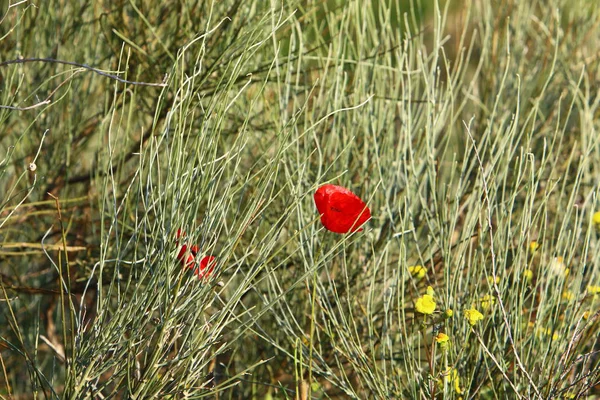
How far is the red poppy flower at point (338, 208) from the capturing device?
1.68 metres

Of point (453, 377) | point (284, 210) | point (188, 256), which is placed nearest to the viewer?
point (188, 256)

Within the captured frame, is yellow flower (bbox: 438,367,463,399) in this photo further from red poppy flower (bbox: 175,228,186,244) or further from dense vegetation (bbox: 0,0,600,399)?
red poppy flower (bbox: 175,228,186,244)

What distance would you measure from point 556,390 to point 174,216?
968 millimetres

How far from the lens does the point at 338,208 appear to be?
169 cm

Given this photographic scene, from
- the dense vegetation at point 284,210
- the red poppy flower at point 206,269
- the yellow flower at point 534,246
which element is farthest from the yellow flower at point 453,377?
the red poppy flower at point 206,269

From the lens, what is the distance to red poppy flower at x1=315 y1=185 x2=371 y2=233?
5.51ft

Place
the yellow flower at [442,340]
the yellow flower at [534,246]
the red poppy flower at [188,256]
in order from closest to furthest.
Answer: the red poppy flower at [188,256] < the yellow flower at [442,340] < the yellow flower at [534,246]

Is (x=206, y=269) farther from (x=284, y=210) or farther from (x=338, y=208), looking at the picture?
(x=338, y=208)

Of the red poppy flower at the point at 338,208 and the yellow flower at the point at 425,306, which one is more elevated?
the red poppy flower at the point at 338,208

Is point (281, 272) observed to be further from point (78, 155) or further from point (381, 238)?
point (78, 155)

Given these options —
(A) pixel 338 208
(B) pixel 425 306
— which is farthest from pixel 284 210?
(B) pixel 425 306

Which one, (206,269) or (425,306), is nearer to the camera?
(206,269)

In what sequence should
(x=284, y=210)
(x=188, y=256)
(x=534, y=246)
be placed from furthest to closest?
1. (x=534, y=246)
2. (x=284, y=210)
3. (x=188, y=256)

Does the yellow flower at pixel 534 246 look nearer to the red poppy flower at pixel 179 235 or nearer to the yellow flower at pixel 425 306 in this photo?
the yellow flower at pixel 425 306
